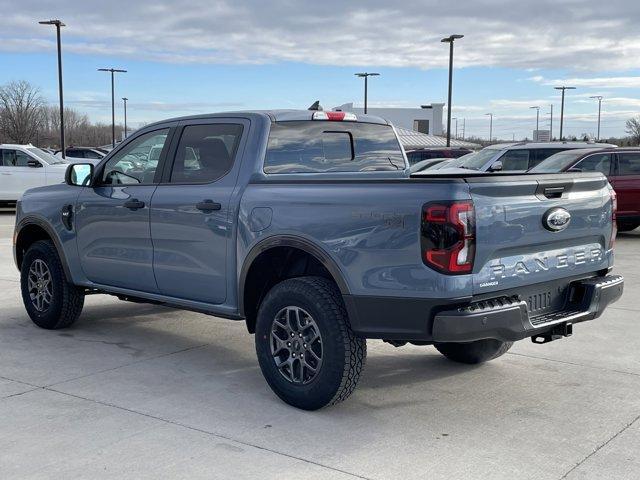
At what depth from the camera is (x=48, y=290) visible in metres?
6.91

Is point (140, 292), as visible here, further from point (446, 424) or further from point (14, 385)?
point (446, 424)

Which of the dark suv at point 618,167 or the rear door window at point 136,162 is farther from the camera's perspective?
the dark suv at point 618,167

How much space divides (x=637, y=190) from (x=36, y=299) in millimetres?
11344

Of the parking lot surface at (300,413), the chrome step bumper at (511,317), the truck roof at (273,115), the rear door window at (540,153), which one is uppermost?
the truck roof at (273,115)

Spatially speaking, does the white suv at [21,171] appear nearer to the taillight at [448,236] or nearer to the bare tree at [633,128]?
the taillight at [448,236]

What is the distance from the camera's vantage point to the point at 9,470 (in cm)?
389

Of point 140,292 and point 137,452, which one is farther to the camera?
point 140,292

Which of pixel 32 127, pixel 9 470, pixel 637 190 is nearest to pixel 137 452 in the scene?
pixel 9 470

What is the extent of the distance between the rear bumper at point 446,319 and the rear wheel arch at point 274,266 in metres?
0.28

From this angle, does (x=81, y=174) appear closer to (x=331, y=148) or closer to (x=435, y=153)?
(x=331, y=148)

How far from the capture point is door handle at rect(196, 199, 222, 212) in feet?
17.1

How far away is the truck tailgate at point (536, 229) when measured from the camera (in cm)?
418

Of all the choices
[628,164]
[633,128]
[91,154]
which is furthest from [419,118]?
[628,164]

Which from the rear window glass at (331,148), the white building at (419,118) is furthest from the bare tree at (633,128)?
the rear window glass at (331,148)
